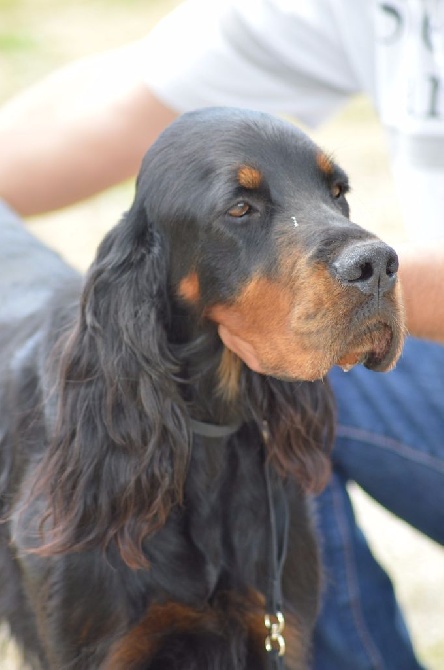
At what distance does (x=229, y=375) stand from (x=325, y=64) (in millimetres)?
1325

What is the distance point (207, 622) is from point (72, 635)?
11.1 inches

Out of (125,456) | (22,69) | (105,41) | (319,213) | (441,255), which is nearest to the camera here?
(319,213)

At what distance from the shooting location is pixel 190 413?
2521mm

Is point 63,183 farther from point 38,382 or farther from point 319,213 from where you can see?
point 319,213

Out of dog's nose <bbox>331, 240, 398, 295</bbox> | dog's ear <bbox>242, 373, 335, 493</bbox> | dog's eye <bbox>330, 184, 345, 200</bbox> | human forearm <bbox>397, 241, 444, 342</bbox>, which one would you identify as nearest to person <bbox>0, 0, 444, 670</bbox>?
human forearm <bbox>397, 241, 444, 342</bbox>

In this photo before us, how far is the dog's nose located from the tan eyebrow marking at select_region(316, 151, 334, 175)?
1.08ft

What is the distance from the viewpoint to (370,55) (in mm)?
3406

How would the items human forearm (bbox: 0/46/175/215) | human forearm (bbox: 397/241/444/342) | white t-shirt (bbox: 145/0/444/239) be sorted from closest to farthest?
human forearm (bbox: 397/241/444/342) < white t-shirt (bbox: 145/0/444/239) < human forearm (bbox: 0/46/175/215)

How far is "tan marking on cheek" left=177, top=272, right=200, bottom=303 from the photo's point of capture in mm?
2365

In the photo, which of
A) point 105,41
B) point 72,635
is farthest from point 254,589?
point 105,41

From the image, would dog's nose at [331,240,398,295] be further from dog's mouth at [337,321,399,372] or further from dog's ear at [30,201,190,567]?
dog's ear at [30,201,190,567]

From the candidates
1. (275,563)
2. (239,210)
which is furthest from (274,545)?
(239,210)

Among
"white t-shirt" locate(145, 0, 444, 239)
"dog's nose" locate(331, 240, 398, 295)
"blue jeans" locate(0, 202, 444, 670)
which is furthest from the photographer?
"white t-shirt" locate(145, 0, 444, 239)

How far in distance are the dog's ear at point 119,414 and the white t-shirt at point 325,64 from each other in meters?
1.12
